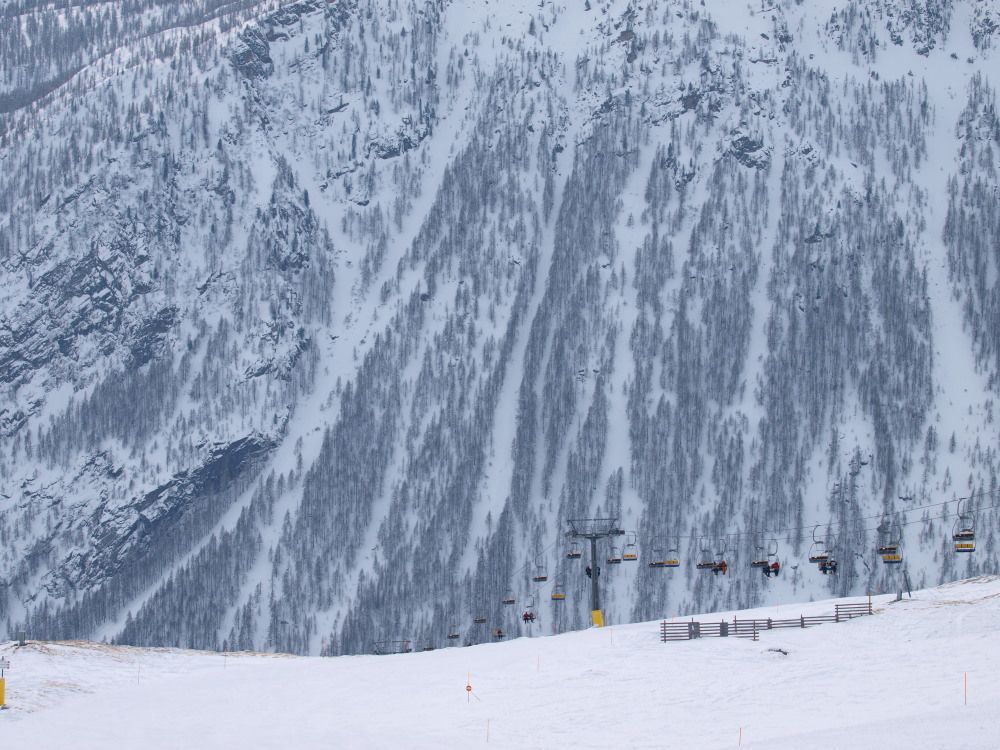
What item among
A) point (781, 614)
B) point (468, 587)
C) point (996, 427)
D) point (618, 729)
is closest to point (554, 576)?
point (468, 587)

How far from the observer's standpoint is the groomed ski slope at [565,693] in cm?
6031

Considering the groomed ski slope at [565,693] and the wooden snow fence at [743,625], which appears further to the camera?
the wooden snow fence at [743,625]

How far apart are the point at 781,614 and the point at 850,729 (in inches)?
1442

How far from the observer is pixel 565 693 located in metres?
70.9

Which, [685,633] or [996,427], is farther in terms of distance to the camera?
[996,427]

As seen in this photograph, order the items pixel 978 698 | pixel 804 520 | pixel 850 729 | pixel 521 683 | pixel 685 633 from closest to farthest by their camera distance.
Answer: pixel 850 729 → pixel 978 698 → pixel 521 683 → pixel 685 633 → pixel 804 520

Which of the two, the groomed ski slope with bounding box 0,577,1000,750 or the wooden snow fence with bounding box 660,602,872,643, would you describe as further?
the wooden snow fence with bounding box 660,602,872,643

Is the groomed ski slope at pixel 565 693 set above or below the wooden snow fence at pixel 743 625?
below

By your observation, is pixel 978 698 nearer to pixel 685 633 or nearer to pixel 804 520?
pixel 685 633

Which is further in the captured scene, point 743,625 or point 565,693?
point 743,625

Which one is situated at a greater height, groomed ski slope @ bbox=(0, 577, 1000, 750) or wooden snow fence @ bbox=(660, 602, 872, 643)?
wooden snow fence @ bbox=(660, 602, 872, 643)

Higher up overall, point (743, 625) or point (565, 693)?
point (743, 625)

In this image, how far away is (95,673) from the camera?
76.6 metres

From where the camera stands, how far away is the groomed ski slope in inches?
2375
